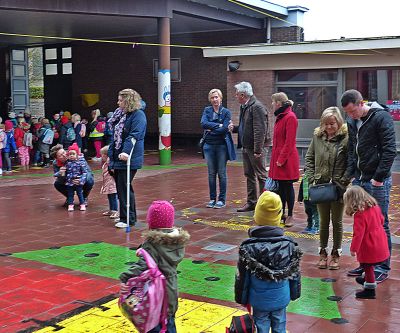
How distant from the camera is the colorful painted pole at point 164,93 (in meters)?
16.1

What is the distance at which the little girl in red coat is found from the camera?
516 cm

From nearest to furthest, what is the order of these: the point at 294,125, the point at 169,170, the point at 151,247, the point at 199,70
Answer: the point at 151,247, the point at 294,125, the point at 169,170, the point at 199,70

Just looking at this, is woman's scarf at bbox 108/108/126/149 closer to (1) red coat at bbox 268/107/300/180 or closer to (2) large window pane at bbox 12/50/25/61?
(1) red coat at bbox 268/107/300/180

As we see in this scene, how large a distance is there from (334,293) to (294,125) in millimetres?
2926

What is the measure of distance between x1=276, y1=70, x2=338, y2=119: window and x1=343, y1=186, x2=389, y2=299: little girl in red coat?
1146 centimetres

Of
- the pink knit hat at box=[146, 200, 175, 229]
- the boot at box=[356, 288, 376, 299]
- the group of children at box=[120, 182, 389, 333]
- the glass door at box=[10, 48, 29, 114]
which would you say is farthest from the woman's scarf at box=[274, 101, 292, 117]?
the glass door at box=[10, 48, 29, 114]

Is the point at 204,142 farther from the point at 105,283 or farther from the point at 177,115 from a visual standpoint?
the point at 177,115

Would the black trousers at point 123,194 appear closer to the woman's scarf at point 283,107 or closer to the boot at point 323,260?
the woman's scarf at point 283,107

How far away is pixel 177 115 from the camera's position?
2283 centimetres

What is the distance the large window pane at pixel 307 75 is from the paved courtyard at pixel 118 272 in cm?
691

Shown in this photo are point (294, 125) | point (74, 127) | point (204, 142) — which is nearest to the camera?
point (294, 125)

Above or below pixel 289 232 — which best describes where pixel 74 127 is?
above

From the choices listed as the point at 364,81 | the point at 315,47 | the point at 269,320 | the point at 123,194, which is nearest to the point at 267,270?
the point at 269,320


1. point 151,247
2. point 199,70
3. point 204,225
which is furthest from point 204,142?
point 199,70
